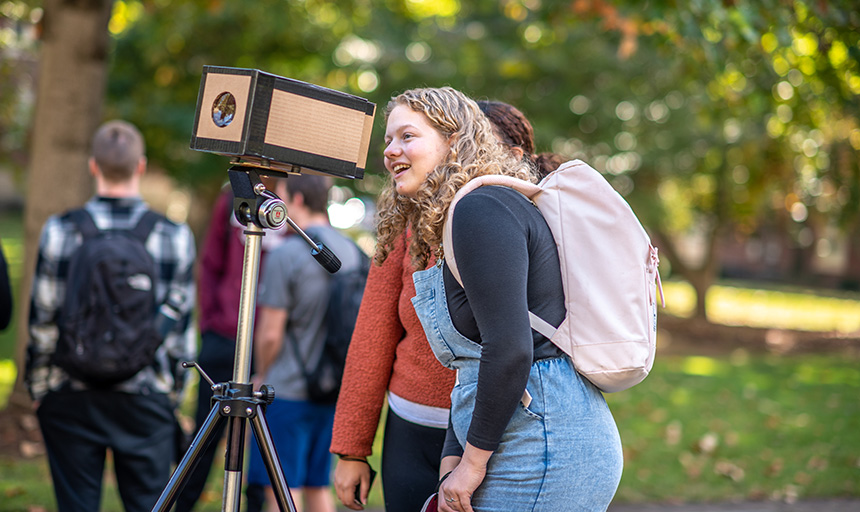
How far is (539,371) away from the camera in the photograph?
201 centimetres

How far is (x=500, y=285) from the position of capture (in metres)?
1.90

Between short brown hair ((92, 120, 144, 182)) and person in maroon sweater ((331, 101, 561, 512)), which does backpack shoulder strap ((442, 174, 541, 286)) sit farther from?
short brown hair ((92, 120, 144, 182))

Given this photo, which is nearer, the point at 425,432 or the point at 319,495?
the point at 425,432

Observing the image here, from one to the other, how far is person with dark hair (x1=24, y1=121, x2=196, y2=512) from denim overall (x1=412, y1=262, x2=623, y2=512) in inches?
71.0

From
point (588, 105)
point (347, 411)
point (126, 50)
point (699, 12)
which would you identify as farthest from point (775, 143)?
point (347, 411)

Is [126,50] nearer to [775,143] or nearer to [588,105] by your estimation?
[588,105]

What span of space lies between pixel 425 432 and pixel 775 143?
12833 mm

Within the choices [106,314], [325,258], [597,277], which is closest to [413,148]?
[325,258]

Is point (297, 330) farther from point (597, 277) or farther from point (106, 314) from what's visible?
point (597, 277)

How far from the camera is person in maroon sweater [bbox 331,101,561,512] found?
244cm

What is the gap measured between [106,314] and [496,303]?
187 centimetres

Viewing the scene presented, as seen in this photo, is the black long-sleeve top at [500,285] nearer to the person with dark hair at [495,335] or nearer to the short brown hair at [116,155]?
the person with dark hair at [495,335]

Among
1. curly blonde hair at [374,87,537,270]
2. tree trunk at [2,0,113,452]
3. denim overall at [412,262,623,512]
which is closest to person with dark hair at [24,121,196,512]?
curly blonde hair at [374,87,537,270]

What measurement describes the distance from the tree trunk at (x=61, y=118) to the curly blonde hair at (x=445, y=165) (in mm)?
4802
